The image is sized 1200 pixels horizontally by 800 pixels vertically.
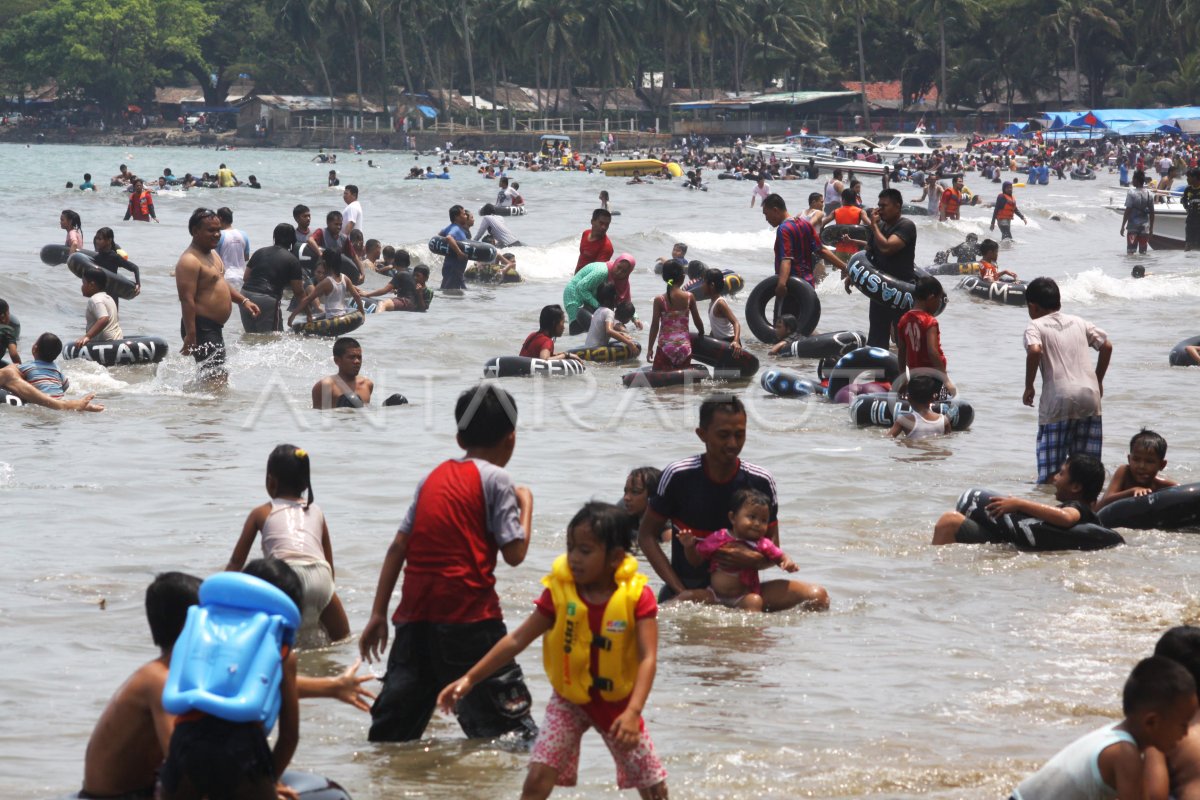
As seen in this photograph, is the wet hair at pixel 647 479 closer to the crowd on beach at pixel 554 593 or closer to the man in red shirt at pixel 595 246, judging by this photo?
the crowd on beach at pixel 554 593

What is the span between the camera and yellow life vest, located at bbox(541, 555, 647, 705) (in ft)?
14.3

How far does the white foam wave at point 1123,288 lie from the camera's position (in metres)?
24.1

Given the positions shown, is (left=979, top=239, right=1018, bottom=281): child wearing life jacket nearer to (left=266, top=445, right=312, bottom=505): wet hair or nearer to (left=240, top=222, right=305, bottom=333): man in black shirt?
(left=240, top=222, right=305, bottom=333): man in black shirt

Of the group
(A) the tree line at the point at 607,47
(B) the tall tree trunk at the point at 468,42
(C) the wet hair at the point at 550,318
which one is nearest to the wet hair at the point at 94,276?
(C) the wet hair at the point at 550,318

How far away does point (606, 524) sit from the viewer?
14.3 ft

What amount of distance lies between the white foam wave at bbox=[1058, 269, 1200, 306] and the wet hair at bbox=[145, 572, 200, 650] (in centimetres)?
2144

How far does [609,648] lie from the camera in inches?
172

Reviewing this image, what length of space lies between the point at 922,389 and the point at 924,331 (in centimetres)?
73

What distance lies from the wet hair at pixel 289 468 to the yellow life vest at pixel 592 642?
184cm

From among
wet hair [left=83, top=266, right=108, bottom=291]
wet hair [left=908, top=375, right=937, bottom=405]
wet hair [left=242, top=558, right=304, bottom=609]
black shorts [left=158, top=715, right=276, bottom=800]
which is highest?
wet hair [left=242, top=558, right=304, bottom=609]

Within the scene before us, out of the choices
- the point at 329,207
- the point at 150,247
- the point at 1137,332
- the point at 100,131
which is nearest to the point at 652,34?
the point at 100,131

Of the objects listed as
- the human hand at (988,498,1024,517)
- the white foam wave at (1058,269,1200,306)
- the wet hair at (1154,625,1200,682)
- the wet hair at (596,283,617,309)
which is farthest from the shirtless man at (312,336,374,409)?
the white foam wave at (1058,269,1200,306)

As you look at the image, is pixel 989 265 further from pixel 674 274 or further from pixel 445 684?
pixel 445 684

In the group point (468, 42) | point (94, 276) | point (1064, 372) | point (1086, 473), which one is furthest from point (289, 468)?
point (468, 42)
